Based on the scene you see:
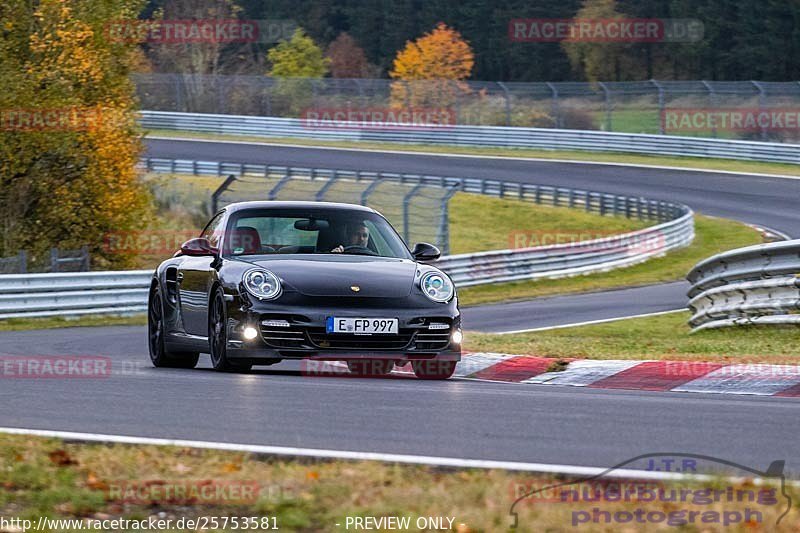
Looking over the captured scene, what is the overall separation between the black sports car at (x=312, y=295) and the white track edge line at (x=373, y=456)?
10.6 feet

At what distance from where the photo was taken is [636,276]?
3005cm

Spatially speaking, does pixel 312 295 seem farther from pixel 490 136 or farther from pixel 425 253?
pixel 490 136

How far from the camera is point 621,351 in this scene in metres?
12.5

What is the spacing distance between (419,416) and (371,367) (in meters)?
3.55

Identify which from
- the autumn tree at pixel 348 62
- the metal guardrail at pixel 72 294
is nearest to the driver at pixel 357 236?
the metal guardrail at pixel 72 294

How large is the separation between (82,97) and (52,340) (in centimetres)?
1235

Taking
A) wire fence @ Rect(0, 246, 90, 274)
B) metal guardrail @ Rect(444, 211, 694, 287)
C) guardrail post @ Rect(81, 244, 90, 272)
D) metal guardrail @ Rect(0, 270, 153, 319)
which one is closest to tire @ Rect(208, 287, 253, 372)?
metal guardrail @ Rect(0, 270, 153, 319)

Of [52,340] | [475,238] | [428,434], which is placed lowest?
[475,238]

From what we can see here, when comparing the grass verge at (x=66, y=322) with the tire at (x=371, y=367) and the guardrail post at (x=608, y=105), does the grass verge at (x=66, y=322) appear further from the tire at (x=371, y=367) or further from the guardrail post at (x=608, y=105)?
the guardrail post at (x=608, y=105)

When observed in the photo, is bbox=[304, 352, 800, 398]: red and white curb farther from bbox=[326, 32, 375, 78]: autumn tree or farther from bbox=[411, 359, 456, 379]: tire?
bbox=[326, 32, 375, 78]: autumn tree

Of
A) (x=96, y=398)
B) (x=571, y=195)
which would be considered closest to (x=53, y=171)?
(x=571, y=195)

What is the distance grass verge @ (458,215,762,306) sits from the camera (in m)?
27.4

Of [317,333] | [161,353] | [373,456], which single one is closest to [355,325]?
[317,333]

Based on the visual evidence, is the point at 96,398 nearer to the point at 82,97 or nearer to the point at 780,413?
the point at 780,413
